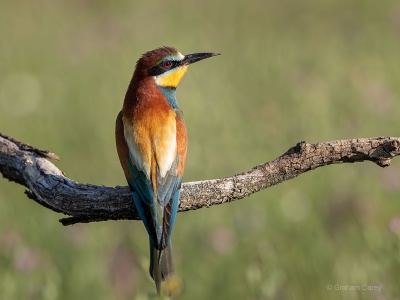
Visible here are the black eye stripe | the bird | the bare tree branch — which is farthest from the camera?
the black eye stripe

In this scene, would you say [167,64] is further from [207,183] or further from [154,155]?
[207,183]

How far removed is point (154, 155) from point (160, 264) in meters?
0.43

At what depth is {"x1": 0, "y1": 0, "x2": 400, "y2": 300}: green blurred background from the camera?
4211 millimetres

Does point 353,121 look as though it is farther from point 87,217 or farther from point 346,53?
point 87,217

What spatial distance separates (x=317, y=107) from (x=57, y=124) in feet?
6.68

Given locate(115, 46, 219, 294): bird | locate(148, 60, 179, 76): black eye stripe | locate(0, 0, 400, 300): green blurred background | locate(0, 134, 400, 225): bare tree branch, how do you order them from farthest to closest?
1. locate(0, 0, 400, 300): green blurred background
2. locate(148, 60, 179, 76): black eye stripe
3. locate(115, 46, 219, 294): bird
4. locate(0, 134, 400, 225): bare tree branch

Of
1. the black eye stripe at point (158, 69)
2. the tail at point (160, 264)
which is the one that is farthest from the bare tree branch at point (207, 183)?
the black eye stripe at point (158, 69)

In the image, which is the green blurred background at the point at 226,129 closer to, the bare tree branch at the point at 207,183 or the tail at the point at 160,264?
the tail at the point at 160,264

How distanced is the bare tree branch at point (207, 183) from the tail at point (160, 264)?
0.55 ft

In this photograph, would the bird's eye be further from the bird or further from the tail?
the tail

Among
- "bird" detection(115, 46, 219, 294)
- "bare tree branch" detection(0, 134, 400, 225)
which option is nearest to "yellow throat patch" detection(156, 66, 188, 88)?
"bird" detection(115, 46, 219, 294)

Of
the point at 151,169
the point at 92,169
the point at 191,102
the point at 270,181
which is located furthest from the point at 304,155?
the point at 191,102

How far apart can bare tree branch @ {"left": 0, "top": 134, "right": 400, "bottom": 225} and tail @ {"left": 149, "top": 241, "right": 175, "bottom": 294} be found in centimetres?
17

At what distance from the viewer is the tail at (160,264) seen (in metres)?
3.29
